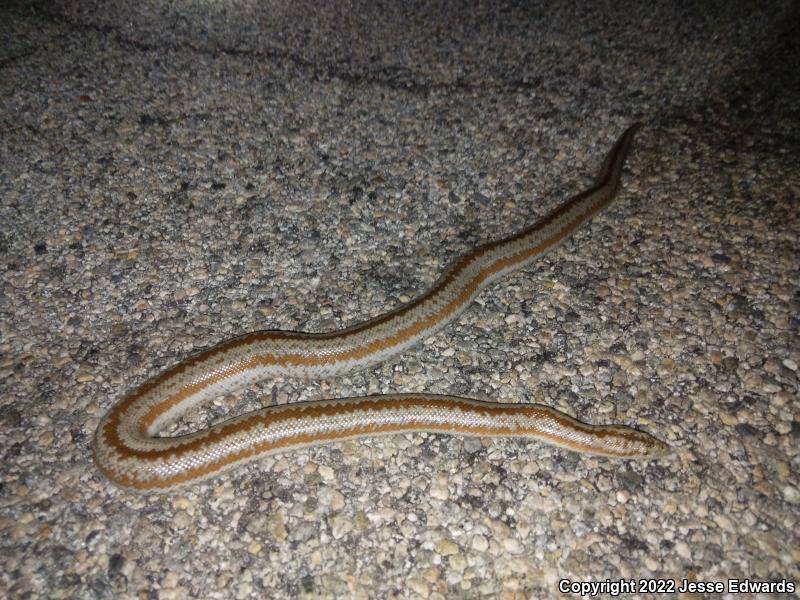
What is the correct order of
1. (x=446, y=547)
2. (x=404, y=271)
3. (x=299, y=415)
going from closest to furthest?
(x=446, y=547)
(x=299, y=415)
(x=404, y=271)

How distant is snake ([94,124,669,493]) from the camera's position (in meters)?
2.87

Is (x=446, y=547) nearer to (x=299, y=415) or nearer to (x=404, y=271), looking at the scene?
(x=299, y=415)

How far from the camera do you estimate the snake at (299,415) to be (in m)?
2.87

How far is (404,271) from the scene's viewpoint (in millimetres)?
3934

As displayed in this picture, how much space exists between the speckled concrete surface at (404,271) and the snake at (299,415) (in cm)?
10

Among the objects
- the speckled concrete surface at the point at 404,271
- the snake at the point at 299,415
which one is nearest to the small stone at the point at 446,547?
the speckled concrete surface at the point at 404,271

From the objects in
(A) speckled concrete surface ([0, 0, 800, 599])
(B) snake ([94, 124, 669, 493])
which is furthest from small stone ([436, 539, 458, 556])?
(B) snake ([94, 124, 669, 493])

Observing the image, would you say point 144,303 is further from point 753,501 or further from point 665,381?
point 753,501

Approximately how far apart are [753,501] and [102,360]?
3759mm

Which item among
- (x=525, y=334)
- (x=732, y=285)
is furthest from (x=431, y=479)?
(x=732, y=285)

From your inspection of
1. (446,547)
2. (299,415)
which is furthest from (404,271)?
(446,547)

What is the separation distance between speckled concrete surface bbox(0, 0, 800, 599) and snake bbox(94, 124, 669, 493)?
10cm

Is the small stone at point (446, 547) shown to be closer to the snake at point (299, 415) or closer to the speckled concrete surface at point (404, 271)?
the speckled concrete surface at point (404, 271)

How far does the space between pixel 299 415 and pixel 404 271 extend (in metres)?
1.35
